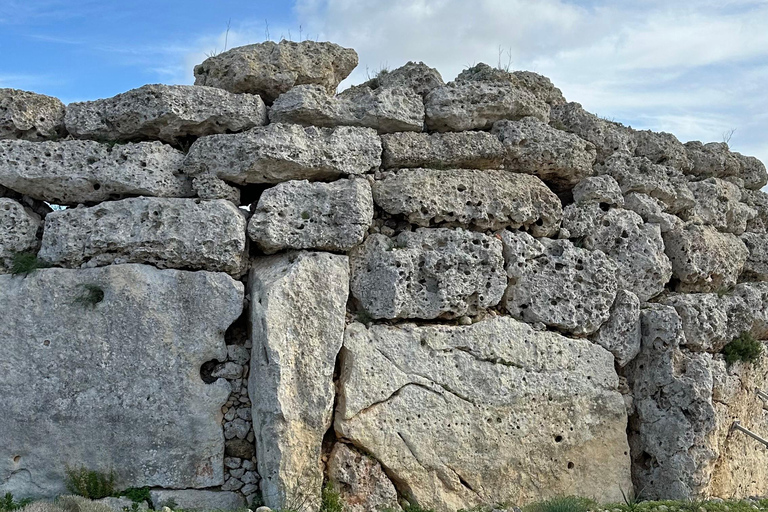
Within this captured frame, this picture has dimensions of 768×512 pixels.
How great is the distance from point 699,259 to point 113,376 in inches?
216

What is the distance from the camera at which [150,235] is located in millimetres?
5586

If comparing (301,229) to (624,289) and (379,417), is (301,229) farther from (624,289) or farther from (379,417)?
(624,289)

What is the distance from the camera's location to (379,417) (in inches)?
220

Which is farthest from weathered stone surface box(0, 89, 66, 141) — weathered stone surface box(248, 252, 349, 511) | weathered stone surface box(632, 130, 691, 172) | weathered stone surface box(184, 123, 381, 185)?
weathered stone surface box(632, 130, 691, 172)

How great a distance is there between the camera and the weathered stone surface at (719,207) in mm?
7426

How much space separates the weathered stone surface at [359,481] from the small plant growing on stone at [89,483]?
1.65 m

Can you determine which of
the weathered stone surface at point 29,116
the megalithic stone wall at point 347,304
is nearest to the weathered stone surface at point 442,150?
the megalithic stone wall at point 347,304

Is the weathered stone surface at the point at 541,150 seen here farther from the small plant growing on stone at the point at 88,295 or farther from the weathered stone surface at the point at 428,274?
the small plant growing on stone at the point at 88,295

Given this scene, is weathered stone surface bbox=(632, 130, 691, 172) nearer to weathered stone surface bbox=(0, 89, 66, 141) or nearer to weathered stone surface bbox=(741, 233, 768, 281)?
weathered stone surface bbox=(741, 233, 768, 281)

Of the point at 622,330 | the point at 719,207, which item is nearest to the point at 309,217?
the point at 622,330

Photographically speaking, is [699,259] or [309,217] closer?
[309,217]

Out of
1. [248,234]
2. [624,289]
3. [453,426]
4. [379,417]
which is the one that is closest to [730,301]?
[624,289]

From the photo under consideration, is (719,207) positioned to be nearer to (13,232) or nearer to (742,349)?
(742,349)

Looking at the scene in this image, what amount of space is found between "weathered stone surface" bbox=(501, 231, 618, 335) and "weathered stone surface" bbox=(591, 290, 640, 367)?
90mm
